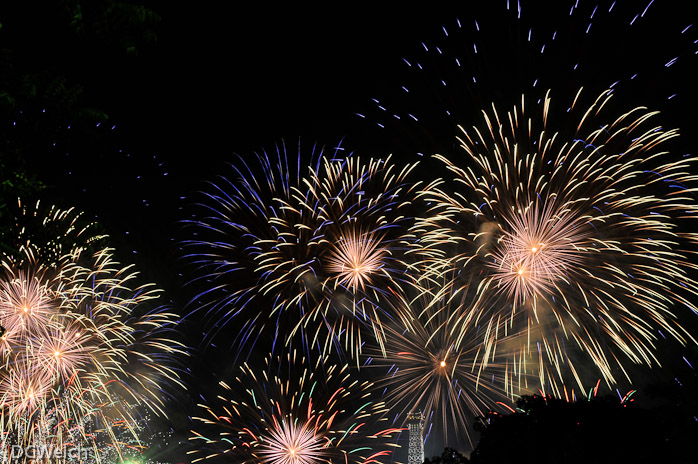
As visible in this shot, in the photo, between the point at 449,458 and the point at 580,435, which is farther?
the point at 449,458

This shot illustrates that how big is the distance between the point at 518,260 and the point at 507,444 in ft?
22.6

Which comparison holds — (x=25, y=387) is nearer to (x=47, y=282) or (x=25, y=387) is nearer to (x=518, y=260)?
(x=47, y=282)

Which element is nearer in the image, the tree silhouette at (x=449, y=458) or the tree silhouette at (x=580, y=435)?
the tree silhouette at (x=580, y=435)

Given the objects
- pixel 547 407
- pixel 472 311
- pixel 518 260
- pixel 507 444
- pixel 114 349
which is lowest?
pixel 507 444

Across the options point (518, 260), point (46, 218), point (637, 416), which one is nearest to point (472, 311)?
point (518, 260)

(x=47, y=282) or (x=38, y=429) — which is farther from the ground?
(x=47, y=282)

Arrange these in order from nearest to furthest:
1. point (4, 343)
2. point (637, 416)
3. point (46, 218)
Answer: point (46, 218)
point (637, 416)
point (4, 343)

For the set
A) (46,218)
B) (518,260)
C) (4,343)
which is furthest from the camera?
(518,260)

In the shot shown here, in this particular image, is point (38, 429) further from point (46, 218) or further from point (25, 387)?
point (46, 218)

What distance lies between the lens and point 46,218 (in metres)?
9.13

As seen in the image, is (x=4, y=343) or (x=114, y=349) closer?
(x=4, y=343)

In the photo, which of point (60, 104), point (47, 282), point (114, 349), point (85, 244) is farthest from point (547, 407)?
point (47, 282)

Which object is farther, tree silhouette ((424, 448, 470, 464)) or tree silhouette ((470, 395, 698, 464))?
tree silhouette ((424, 448, 470, 464))

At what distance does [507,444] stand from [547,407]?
1657mm
